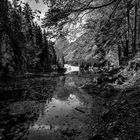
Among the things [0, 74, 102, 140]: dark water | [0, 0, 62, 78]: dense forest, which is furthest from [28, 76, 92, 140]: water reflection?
[0, 0, 62, 78]: dense forest

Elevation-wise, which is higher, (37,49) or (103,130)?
(37,49)

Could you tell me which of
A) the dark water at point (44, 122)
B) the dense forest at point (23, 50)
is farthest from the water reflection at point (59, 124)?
the dense forest at point (23, 50)

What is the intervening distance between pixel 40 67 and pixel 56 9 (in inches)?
1862

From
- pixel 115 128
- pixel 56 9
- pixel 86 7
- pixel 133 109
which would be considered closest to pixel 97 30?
pixel 86 7

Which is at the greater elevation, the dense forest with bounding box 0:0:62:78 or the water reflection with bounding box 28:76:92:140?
the dense forest with bounding box 0:0:62:78

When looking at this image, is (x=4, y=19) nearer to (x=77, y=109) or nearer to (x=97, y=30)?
(x=97, y=30)

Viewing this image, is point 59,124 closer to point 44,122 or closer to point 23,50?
point 44,122

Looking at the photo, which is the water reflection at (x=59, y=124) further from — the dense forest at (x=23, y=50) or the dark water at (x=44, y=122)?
the dense forest at (x=23, y=50)

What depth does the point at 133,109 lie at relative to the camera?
22.2 feet

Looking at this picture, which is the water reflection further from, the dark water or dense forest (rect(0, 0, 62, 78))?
dense forest (rect(0, 0, 62, 78))

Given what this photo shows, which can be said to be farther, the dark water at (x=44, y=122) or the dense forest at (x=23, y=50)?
the dense forest at (x=23, y=50)

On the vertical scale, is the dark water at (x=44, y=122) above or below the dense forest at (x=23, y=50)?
below

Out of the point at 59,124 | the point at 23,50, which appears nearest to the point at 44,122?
the point at 59,124

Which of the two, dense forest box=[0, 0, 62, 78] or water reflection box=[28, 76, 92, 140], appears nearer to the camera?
water reflection box=[28, 76, 92, 140]
